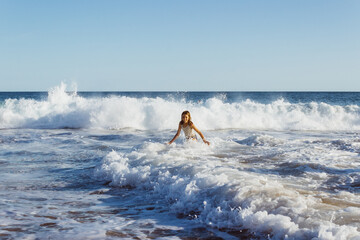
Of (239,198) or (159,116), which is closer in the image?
(239,198)

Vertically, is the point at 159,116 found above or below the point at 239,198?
above

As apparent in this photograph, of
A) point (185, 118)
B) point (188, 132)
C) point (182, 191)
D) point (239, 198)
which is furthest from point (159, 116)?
point (239, 198)

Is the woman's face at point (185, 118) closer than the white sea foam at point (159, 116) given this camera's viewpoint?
Yes

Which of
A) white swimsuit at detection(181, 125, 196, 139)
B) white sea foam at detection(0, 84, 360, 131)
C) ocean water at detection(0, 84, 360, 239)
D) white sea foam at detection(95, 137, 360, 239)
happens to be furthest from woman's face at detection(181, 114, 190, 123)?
white sea foam at detection(0, 84, 360, 131)

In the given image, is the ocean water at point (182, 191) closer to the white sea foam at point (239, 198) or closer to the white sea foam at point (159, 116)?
the white sea foam at point (239, 198)

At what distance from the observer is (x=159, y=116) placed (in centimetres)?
2173

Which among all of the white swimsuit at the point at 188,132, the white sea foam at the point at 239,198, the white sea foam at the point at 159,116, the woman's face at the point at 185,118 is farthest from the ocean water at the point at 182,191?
the white sea foam at the point at 159,116

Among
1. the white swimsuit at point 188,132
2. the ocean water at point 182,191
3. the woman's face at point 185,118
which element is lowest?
the ocean water at point 182,191

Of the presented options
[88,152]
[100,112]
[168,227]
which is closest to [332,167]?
[168,227]

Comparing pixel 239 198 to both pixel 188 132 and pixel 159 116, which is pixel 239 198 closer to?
pixel 188 132

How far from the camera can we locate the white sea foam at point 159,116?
21.7 meters

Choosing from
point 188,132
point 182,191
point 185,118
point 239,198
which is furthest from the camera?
point 188,132

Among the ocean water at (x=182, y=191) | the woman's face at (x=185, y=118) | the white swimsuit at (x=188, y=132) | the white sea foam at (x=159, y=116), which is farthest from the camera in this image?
the white sea foam at (x=159, y=116)

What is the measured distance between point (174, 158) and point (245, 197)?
138 inches
